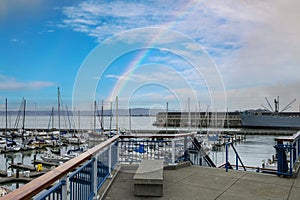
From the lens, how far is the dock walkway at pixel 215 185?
489 cm

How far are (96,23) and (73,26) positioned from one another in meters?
2.73

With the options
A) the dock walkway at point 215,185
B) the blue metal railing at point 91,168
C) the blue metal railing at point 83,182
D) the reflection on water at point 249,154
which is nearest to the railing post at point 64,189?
the blue metal railing at point 91,168

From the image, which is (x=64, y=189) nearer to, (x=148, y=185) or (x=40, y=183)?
(x=40, y=183)

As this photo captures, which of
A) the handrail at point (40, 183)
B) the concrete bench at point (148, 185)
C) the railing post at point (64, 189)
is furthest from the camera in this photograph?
the concrete bench at point (148, 185)

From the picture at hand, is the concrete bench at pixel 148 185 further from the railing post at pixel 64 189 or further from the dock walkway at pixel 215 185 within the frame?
the railing post at pixel 64 189

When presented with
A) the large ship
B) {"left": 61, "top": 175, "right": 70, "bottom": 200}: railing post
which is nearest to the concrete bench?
{"left": 61, "top": 175, "right": 70, "bottom": 200}: railing post

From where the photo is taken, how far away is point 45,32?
17.5 meters

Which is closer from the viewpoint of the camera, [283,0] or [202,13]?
[283,0]

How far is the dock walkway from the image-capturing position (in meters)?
4.89

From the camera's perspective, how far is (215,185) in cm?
561

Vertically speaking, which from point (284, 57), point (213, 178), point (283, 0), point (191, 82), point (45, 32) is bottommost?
point (213, 178)

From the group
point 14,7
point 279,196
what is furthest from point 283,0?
point 14,7

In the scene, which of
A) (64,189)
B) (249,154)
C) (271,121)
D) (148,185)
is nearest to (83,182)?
(64,189)

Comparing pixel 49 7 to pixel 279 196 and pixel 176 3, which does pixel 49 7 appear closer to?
pixel 176 3
